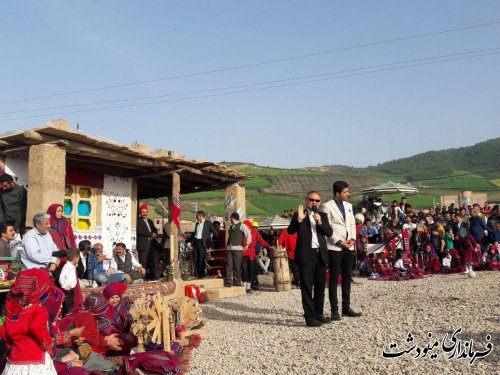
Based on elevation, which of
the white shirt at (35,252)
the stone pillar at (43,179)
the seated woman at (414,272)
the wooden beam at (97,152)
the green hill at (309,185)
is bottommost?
the seated woman at (414,272)

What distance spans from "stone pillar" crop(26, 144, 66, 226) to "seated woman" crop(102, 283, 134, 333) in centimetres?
233

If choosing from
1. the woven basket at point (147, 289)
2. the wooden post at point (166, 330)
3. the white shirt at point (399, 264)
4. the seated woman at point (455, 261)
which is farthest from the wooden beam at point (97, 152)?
the seated woman at point (455, 261)

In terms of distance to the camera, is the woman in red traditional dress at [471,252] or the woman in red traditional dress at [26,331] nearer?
the woman in red traditional dress at [26,331]

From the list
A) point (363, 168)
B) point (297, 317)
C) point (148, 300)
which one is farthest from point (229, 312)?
point (363, 168)

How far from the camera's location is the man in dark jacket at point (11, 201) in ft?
27.0

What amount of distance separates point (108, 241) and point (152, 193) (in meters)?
4.84

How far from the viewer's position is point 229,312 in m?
9.06

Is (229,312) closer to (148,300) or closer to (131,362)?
(148,300)

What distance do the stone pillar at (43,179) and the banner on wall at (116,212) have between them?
3170 millimetres

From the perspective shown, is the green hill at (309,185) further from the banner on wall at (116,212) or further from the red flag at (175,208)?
the red flag at (175,208)

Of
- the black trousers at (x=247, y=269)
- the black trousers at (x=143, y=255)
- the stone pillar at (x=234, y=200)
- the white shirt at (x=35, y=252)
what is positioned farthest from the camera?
the stone pillar at (x=234, y=200)

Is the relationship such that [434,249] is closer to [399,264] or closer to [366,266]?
[399,264]

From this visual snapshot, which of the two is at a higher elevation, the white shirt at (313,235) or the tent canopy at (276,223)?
the tent canopy at (276,223)

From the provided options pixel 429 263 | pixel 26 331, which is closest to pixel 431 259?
pixel 429 263
